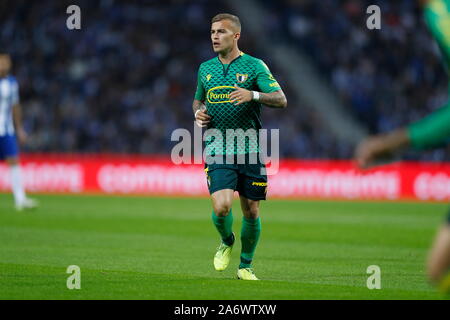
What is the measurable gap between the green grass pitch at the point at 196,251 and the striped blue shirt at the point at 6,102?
62.4 inches

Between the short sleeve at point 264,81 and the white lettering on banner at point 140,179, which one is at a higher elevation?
Answer: the short sleeve at point 264,81

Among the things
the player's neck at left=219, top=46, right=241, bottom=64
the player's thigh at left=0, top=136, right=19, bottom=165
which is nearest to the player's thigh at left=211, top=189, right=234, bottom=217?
the player's neck at left=219, top=46, right=241, bottom=64

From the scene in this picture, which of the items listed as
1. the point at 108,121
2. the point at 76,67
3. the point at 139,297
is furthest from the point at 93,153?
the point at 139,297

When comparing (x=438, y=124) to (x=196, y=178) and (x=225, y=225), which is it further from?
(x=196, y=178)

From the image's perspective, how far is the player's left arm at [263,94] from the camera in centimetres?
840

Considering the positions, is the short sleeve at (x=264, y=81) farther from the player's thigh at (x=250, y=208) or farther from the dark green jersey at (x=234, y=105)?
the player's thigh at (x=250, y=208)

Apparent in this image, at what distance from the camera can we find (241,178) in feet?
29.0

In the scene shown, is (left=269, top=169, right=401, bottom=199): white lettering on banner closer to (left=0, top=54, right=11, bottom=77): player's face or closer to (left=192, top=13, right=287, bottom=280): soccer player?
(left=0, top=54, right=11, bottom=77): player's face

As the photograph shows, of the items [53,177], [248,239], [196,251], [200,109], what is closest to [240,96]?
[200,109]

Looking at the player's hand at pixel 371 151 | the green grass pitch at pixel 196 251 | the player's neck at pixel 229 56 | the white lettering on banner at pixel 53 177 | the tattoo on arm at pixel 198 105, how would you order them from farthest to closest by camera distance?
1. the white lettering on banner at pixel 53 177
2. the tattoo on arm at pixel 198 105
3. the player's neck at pixel 229 56
4. the green grass pitch at pixel 196 251
5. the player's hand at pixel 371 151

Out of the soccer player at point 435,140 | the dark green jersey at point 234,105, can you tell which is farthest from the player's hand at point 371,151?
the dark green jersey at point 234,105

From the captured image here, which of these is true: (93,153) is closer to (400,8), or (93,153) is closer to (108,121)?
(108,121)

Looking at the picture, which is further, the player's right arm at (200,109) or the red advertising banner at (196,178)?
the red advertising banner at (196,178)
